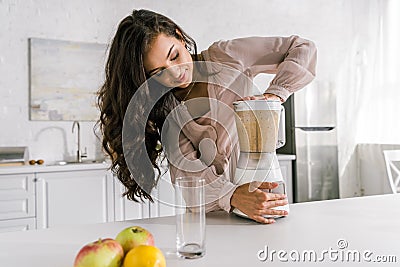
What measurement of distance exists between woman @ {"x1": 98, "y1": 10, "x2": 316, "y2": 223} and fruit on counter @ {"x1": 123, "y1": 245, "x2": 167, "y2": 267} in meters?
0.49

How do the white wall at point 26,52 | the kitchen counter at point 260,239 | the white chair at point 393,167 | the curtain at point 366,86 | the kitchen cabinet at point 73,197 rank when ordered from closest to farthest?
the kitchen counter at point 260,239, the kitchen cabinet at point 73,197, the white wall at point 26,52, the white chair at point 393,167, the curtain at point 366,86

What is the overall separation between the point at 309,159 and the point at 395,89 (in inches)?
43.4

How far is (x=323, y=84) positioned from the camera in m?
3.94

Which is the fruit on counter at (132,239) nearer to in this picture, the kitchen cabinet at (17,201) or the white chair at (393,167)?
the kitchen cabinet at (17,201)

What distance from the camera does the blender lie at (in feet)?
4.14

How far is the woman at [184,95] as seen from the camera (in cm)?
134

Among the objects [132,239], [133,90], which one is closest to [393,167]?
[133,90]

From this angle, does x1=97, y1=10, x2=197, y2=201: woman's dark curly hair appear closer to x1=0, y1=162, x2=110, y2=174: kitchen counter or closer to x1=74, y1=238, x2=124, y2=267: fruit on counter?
x1=74, y1=238, x2=124, y2=267: fruit on counter

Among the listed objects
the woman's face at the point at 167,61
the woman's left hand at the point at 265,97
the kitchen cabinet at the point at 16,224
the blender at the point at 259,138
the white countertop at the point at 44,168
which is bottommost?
the kitchen cabinet at the point at 16,224

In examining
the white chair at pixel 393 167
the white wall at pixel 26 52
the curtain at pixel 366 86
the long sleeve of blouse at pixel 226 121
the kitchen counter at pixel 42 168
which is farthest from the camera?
the curtain at pixel 366 86

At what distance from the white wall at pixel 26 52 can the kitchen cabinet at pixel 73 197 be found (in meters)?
0.53

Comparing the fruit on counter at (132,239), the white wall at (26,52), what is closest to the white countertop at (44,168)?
the white wall at (26,52)

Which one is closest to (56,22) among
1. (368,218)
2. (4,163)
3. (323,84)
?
(4,163)

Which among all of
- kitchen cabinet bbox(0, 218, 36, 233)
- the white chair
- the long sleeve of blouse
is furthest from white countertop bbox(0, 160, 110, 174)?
the white chair
